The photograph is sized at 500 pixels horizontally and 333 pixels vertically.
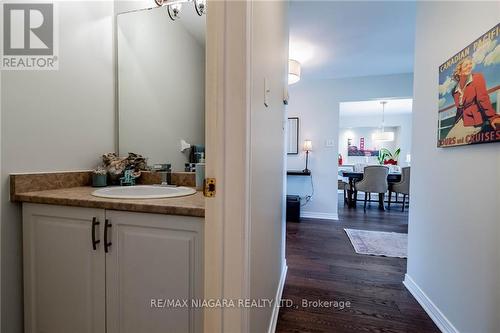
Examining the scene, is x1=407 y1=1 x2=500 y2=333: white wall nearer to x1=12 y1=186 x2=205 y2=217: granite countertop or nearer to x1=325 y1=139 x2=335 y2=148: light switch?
x1=12 y1=186 x2=205 y2=217: granite countertop

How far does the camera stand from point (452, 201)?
4.37 ft

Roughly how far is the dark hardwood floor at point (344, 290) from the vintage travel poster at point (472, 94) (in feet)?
3.65

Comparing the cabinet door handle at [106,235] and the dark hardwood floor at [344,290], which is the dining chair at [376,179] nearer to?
the dark hardwood floor at [344,290]

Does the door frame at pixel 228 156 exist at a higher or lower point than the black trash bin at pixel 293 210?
higher

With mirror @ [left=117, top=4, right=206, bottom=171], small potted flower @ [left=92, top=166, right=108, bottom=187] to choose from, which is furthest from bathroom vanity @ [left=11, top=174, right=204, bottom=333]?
mirror @ [left=117, top=4, right=206, bottom=171]

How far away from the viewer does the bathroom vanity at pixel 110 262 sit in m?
0.89

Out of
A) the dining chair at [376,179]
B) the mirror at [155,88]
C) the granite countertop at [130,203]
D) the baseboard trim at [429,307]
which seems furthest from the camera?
the dining chair at [376,179]

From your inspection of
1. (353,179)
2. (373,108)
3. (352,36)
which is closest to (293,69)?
(352,36)

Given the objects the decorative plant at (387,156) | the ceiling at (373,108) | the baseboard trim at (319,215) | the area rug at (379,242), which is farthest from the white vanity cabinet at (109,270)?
the decorative plant at (387,156)

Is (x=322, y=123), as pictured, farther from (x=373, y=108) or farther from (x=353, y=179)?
(x=373, y=108)

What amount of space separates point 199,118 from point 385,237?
109 inches

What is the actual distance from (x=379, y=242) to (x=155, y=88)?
2.88 meters

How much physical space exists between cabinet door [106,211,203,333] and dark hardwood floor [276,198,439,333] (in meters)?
0.77

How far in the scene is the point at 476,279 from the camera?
3.75 feet
